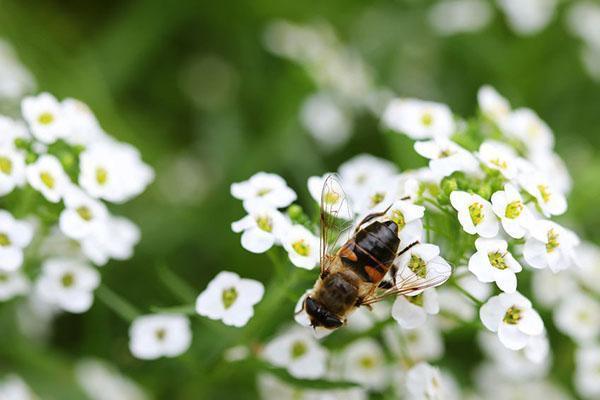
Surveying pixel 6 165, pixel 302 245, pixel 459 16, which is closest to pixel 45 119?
pixel 6 165

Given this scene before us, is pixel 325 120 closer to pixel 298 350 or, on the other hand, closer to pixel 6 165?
pixel 298 350

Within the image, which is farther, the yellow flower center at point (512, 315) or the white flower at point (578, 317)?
the white flower at point (578, 317)

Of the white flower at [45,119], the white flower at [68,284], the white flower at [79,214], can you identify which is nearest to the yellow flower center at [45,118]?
the white flower at [45,119]

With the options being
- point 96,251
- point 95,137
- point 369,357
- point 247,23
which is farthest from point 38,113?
point 247,23

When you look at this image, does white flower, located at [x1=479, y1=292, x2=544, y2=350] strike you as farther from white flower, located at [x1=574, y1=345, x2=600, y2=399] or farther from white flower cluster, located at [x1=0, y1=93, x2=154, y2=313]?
white flower cluster, located at [x1=0, y1=93, x2=154, y2=313]

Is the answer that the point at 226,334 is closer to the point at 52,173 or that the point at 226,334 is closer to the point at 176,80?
the point at 52,173

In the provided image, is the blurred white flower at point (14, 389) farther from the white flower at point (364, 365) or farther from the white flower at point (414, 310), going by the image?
the white flower at point (414, 310)
